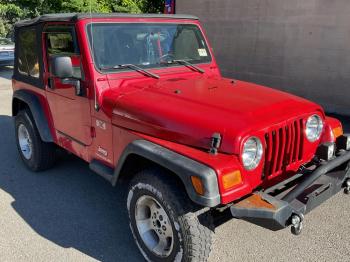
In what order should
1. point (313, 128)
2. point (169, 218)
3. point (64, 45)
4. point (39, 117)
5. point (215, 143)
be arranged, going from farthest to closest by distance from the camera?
1. point (39, 117)
2. point (64, 45)
3. point (313, 128)
4. point (169, 218)
5. point (215, 143)

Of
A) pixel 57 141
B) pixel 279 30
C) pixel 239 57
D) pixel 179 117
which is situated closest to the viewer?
pixel 179 117

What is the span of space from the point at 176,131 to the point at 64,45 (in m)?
1.61

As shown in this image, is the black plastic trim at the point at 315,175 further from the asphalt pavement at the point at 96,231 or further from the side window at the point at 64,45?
the side window at the point at 64,45

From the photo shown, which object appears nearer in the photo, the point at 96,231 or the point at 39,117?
the point at 96,231

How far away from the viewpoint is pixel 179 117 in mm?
2717

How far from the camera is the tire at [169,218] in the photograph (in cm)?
250

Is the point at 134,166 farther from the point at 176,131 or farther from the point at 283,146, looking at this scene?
the point at 283,146

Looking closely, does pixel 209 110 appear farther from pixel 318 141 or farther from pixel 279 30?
pixel 279 30

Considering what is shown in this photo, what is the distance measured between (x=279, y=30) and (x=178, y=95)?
19.2ft

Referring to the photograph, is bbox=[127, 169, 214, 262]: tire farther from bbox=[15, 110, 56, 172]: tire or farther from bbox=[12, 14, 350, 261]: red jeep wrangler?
bbox=[15, 110, 56, 172]: tire

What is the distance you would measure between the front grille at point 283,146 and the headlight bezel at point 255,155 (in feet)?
0.24

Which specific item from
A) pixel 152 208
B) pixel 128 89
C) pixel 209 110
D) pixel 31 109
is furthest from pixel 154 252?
pixel 31 109

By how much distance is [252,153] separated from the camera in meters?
2.52

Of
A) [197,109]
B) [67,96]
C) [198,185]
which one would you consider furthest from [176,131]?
[67,96]
